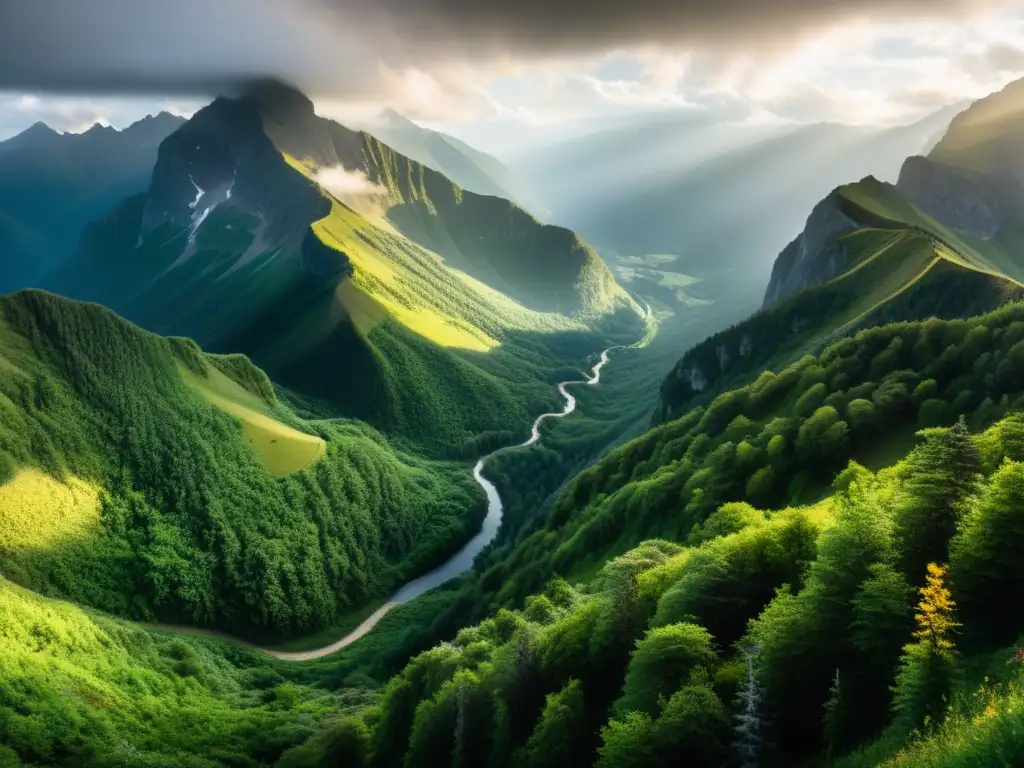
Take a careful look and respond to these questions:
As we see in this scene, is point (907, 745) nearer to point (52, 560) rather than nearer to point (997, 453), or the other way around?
point (997, 453)

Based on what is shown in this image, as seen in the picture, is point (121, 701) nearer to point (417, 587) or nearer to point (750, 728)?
point (750, 728)

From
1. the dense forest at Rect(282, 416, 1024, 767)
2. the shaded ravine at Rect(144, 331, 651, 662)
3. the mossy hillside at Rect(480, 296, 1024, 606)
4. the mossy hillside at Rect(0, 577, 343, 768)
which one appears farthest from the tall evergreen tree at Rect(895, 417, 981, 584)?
the shaded ravine at Rect(144, 331, 651, 662)

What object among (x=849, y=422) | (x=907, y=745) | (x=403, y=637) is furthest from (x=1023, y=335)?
(x=403, y=637)

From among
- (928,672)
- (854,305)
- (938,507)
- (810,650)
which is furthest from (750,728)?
(854,305)

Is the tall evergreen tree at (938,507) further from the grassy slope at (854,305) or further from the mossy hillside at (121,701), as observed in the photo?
the grassy slope at (854,305)

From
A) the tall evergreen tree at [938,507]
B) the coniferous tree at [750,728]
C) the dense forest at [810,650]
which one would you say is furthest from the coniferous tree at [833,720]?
the tall evergreen tree at [938,507]
